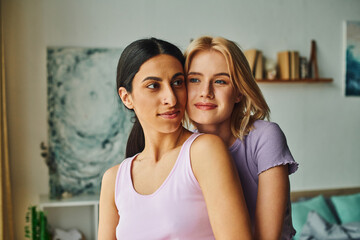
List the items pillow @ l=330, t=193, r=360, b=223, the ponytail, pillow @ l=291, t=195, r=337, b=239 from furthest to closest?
pillow @ l=330, t=193, r=360, b=223, pillow @ l=291, t=195, r=337, b=239, the ponytail

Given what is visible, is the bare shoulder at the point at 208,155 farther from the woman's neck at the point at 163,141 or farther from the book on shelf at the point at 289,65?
the book on shelf at the point at 289,65

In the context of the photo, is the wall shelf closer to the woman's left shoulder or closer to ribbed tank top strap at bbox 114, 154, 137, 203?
the woman's left shoulder

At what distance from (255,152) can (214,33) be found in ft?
9.38

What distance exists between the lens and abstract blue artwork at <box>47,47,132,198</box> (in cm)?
352

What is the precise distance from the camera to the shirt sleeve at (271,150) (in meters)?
1.14

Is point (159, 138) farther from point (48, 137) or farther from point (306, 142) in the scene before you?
point (306, 142)

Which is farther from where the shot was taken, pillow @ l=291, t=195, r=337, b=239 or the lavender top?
pillow @ l=291, t=195, r=337, b=239

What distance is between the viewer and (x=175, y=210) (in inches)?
39.4

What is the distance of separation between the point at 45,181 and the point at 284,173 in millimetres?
2881

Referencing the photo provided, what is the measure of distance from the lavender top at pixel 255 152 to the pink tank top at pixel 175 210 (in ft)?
0.74

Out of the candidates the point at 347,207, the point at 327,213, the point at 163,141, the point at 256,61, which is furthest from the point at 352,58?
the point at 163,141

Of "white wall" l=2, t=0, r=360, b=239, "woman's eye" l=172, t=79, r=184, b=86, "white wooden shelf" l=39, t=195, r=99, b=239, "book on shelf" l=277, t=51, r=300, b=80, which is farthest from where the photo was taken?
"book on shelf" l=277, t=51, r=300, b=80

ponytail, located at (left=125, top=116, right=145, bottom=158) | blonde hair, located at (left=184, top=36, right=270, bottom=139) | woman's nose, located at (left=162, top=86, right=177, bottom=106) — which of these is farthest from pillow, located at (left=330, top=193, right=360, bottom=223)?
woman's nose, located at (left=162, top=86, right=177, bottom=106)

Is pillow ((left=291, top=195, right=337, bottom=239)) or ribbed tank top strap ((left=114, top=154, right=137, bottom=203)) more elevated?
ribbed tank top strap ((left=114, top=154, right=137, bottom=203))
